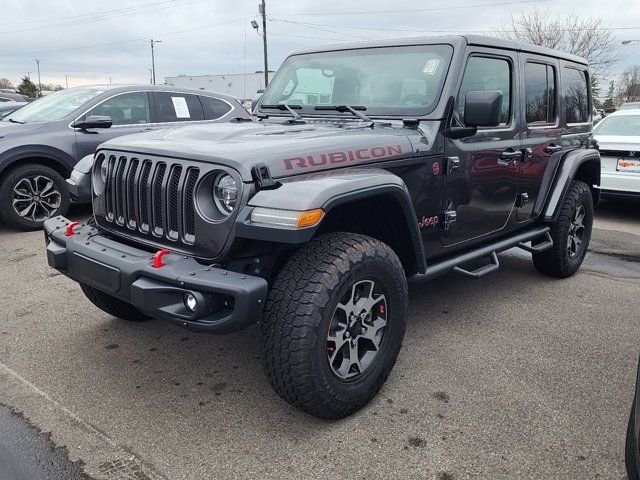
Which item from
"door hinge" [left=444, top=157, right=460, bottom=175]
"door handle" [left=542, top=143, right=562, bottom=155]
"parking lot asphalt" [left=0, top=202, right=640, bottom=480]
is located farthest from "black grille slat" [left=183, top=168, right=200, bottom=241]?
"door handle" [left=542, top=143, right=562, bottom=155]

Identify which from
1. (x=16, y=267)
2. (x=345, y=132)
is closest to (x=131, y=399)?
(x=345, y=132)

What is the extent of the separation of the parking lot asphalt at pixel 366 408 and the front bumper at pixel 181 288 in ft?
2.00

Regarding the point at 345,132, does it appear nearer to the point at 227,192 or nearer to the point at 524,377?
the point at 227,192

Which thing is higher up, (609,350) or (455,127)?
(455,127)

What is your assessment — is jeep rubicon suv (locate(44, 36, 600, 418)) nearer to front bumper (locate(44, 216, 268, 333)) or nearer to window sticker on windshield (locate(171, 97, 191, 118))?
front bumper (locate(44, 216, 268, 333))

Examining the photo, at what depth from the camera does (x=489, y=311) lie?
13.7ft

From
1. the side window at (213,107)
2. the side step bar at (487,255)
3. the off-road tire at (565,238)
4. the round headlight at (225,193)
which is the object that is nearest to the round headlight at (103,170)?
the round headlight at (225,193)

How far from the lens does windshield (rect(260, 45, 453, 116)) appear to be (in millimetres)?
3428

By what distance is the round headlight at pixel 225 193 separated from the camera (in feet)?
8.13

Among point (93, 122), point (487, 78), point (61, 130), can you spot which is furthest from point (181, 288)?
point (61, 130)

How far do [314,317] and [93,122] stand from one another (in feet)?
16.1

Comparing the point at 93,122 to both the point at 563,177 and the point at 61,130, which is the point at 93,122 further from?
the point at 563,177

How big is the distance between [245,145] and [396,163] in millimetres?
872

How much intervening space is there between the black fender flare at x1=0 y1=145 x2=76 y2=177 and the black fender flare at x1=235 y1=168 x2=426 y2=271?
479 cm
